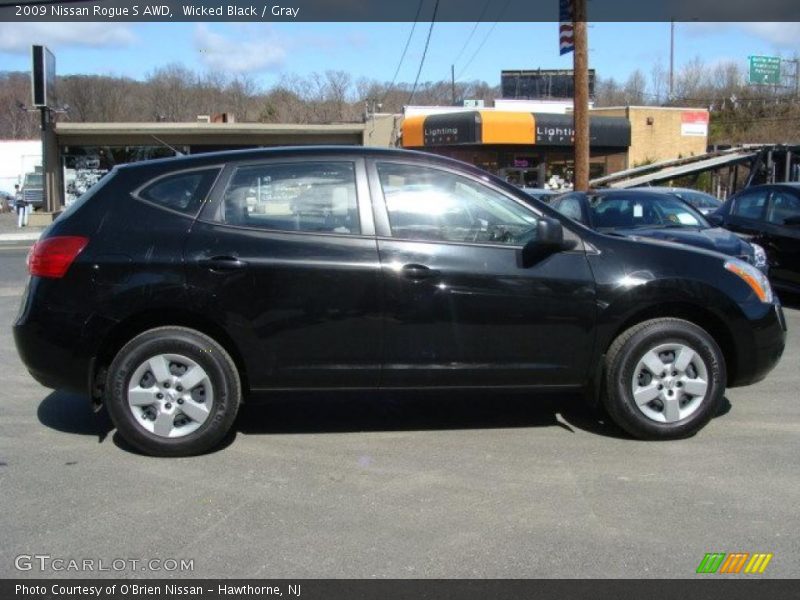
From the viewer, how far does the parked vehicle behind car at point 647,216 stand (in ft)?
30.2

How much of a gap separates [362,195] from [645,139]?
38.5m

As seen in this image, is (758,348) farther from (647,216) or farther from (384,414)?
(647,216)

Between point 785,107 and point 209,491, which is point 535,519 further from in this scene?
point 785,107

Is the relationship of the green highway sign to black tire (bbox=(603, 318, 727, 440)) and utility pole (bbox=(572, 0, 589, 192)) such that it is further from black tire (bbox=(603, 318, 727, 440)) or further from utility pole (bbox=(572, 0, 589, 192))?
black tire (bbox=(603, 318, 727, 440))

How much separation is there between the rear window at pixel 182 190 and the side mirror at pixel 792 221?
785 cm

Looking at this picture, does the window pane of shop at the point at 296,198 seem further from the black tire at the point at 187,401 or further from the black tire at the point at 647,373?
the black tire at the point at 647,373

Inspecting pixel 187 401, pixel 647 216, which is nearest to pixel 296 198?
pixel 187 401

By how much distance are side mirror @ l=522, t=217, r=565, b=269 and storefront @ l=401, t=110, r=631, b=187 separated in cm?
2837

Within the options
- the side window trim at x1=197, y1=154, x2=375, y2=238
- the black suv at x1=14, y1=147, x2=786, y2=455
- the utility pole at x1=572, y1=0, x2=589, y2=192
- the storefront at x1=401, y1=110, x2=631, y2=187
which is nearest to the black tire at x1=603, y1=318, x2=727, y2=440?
the black suv at x1=14, y1=147, x2=786, y2=455

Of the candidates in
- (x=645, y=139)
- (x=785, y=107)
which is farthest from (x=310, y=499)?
(x=785, y=107)

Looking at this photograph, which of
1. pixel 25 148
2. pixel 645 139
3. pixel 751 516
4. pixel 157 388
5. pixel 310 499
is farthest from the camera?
pixel 25 148

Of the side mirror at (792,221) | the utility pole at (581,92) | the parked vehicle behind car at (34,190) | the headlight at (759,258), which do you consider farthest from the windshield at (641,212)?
the parked vehicle behind car at (34,190)

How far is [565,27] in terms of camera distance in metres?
17.2

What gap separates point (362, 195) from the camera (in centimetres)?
503
